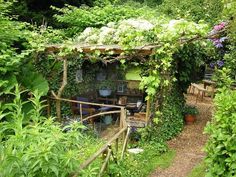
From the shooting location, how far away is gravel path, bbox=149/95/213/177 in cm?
746

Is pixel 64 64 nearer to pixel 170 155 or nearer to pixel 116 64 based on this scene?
pixel 116 64

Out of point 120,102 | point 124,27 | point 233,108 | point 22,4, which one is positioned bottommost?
point 120,102

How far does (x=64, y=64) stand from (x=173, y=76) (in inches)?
108

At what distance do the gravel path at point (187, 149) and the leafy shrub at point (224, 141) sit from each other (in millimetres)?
2277

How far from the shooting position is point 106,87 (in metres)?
11.2

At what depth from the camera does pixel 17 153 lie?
2.96 m

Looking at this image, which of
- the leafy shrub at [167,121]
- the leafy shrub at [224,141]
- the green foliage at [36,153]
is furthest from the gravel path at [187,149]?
the green foliage at [36,153]

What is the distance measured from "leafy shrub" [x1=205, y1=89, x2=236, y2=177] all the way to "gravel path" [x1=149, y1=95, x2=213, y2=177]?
2277 mm

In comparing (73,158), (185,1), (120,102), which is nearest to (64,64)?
(120,102)

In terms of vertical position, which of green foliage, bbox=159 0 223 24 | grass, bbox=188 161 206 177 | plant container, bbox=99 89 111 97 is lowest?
grass, bbox=188 161 206 177

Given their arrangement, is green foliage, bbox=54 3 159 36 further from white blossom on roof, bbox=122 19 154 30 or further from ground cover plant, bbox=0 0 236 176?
white blossom on roof, bbox=122 19 154 30

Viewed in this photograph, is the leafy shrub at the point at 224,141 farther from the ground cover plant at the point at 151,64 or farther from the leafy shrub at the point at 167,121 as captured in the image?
the leafy shrub at the point at 167,121

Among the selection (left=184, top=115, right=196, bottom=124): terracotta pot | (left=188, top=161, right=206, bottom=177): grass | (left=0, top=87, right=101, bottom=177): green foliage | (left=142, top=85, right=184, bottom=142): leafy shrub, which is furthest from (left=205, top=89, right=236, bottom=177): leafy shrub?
(left=184, top=115, right=196, bottom=124): terracotta pot

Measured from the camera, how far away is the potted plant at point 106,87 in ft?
36.7
